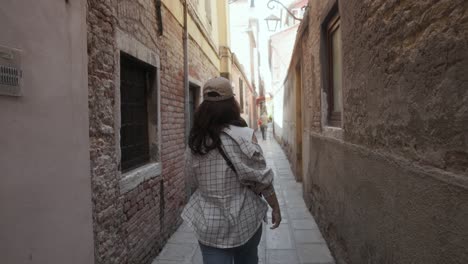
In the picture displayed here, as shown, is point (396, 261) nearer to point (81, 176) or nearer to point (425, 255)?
point (425, 255)

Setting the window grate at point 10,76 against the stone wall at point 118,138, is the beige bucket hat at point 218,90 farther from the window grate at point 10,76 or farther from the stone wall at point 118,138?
the stone wall at point 118,138

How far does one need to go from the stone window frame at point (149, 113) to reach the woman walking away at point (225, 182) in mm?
1456

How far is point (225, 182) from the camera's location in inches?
86.4

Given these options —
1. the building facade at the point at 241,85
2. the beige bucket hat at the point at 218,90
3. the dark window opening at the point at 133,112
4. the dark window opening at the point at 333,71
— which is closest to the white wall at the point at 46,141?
the beige bucket hat at the point at 218,90

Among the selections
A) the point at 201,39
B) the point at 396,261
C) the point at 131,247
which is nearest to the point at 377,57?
the point at 396,261

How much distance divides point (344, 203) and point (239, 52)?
25.4 m

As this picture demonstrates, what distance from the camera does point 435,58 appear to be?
65.7 inches

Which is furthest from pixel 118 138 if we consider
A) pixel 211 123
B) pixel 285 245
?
pixel 285 245

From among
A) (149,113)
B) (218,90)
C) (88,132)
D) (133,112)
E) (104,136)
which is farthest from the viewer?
(149,113)

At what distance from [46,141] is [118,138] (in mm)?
1287

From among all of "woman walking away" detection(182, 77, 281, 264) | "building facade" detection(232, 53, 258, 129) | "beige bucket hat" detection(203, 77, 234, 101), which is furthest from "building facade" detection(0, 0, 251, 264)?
"building facade" detection(232, 53, 258, 129)

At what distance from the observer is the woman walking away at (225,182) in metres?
2.16

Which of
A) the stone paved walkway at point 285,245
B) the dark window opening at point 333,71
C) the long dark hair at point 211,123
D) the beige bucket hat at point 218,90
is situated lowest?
the stone paved walkway at point 285,245

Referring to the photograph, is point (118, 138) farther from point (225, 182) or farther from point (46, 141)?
point (225, 182)
